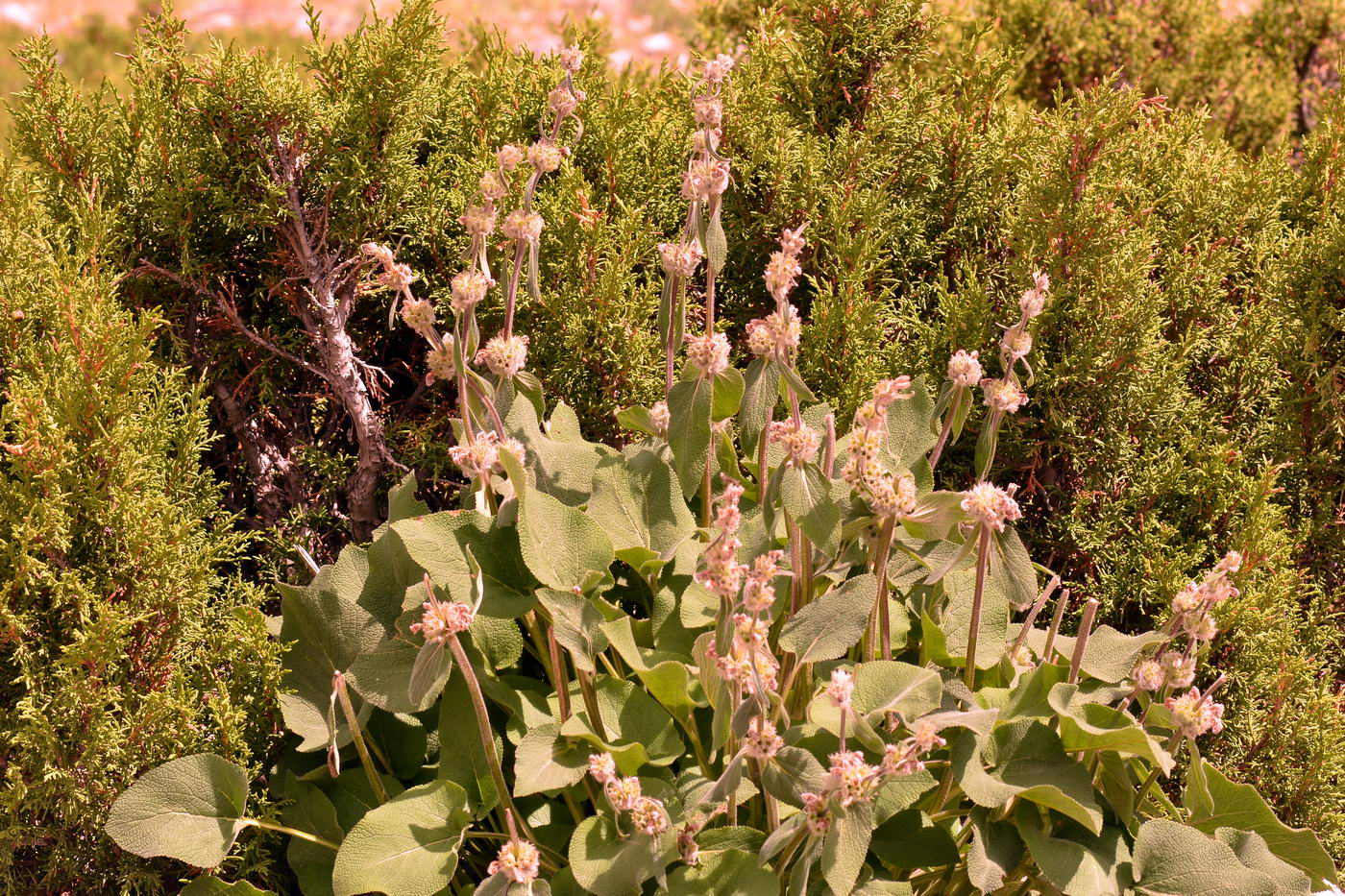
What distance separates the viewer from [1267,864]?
1.81 m

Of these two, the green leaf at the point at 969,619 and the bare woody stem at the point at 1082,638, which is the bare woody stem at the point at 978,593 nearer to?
the green leaf at the point at 969,619

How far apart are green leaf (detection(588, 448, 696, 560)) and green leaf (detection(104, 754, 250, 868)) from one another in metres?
0.70

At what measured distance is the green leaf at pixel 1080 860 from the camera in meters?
1.66

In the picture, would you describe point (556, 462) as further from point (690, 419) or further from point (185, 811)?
point (185, 811)

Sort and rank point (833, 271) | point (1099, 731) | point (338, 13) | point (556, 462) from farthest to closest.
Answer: point (338, 13) → point (833, 271) → point (556, 462) → point (1099, 731)

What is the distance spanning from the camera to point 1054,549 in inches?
114

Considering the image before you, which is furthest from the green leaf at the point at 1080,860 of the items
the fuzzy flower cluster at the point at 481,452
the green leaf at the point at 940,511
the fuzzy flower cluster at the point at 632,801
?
the fuzzy flower cluster at the point at 481,452

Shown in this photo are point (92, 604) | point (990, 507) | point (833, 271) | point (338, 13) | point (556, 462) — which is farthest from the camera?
point (338, 13)

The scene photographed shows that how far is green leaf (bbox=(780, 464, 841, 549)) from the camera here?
1.63m

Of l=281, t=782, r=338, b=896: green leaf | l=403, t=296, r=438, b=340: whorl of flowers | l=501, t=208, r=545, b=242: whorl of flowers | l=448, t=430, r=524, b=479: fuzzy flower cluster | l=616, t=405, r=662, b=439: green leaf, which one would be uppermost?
l=501, t=208, r=545, b=242: whorl of flowers

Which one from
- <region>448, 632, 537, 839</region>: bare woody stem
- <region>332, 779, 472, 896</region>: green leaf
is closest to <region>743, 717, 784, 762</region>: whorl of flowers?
<region>448, 632, 537, 839</region>: bare woody stem

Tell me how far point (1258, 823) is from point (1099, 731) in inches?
19.0

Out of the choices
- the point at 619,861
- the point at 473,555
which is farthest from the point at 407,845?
the point at 473,555

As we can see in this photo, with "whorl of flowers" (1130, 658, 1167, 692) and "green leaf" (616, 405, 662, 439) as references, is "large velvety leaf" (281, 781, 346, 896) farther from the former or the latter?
"whorl of flowers" (1130, 658, 1167, 692)
